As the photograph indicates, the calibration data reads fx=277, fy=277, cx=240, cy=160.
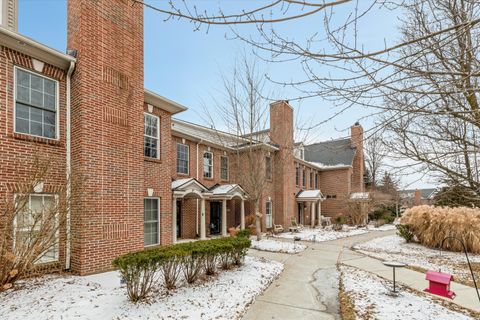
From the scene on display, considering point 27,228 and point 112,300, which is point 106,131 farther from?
point 112,300

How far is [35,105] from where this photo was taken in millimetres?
7500

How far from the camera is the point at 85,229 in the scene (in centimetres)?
755

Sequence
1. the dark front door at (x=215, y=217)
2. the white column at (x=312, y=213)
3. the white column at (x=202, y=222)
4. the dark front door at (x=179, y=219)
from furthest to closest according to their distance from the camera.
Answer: the white column at (x=312, y=213), the dark front door at (x=215, y=217), the dark front door at (x=179, y=219), the white column at (x=202, y=222)

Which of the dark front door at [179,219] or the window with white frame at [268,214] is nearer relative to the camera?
the dark front door at [179,219]

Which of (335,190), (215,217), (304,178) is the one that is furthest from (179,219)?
(335,190)

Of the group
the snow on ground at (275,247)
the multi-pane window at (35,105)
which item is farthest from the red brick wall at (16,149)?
the snow on ground at (275,247)

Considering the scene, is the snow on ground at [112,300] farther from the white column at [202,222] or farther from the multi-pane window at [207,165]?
the multi-pane window at [207,165]

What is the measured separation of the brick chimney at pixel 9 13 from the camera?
1032 centimetres

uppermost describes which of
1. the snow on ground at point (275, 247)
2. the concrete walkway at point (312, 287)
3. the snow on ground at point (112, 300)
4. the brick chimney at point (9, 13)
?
the brick chimney at point (9, 13)

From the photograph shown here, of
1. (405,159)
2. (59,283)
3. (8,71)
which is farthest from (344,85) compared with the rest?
(8,71)

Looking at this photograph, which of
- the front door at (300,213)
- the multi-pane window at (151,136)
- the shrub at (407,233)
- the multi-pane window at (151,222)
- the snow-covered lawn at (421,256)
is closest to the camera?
the snow-covered lawn at (421,256)

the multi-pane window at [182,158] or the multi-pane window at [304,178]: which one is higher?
the multi-pane window at [182,158]

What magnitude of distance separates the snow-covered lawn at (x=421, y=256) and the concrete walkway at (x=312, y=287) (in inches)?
56.4

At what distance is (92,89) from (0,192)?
3502 mm
